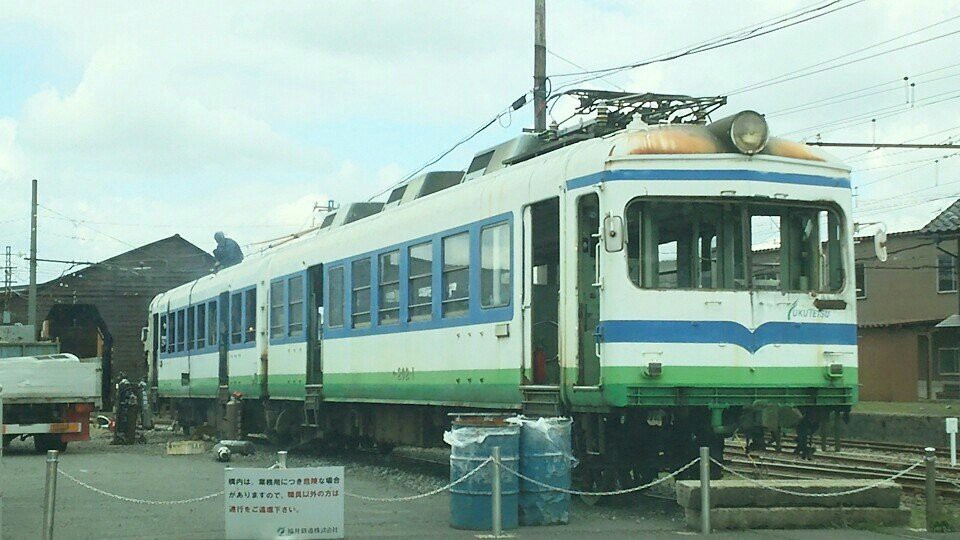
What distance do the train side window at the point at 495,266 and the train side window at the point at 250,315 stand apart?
31.0 ft

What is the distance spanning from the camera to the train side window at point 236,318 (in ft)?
77.5

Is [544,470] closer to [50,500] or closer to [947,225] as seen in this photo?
[50,500]

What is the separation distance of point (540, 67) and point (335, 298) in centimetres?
606

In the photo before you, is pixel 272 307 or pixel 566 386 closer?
pixel 566 386

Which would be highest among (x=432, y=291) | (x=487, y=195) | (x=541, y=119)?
(x=541, y=119)

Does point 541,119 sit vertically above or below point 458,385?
above

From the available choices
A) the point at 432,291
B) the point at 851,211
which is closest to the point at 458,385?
the point at 432,291

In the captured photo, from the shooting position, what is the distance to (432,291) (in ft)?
49.6

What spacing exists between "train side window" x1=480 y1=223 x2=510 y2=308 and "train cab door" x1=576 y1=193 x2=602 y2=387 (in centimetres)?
128

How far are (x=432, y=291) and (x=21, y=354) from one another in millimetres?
14076

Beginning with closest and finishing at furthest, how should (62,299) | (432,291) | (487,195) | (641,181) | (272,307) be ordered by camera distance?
(641,181), (487,195), (432,291), (272,307), (62,299)

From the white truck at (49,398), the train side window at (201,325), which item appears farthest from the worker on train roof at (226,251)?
the white truck at (49,398)

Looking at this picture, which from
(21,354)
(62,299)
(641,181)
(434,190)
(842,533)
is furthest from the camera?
(62,299)

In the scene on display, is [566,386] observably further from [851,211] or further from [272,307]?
[272,307]
